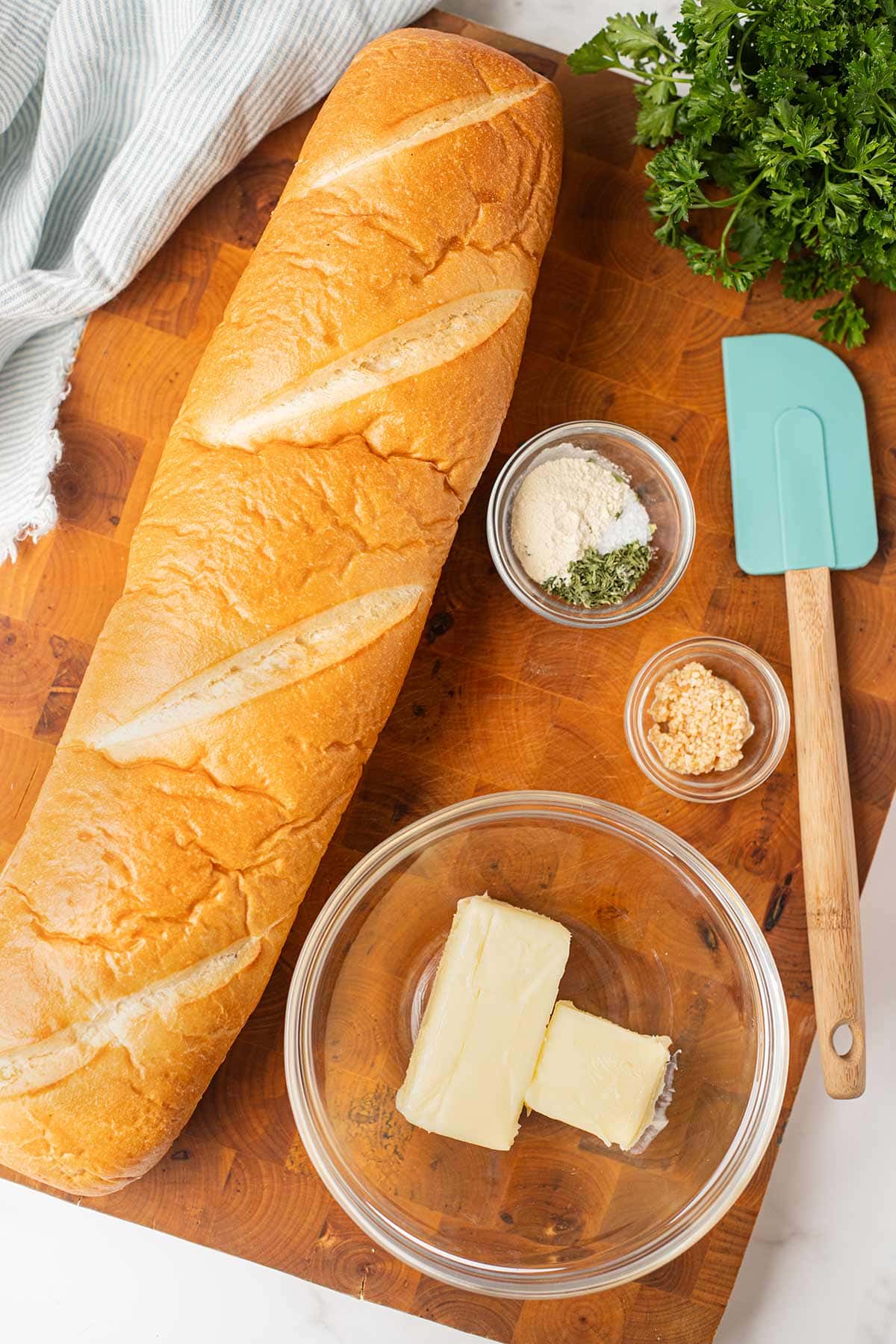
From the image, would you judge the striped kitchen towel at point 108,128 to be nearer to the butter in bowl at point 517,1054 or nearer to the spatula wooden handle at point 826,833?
the butter in bowl at point 517,1054

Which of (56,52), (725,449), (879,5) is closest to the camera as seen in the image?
(879,5)

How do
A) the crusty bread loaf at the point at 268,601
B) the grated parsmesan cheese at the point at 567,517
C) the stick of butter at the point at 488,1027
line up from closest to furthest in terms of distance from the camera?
the crusty bread loaf at the point at 268,601
the stick of butter at the point at 488,1027
the grated parsmesan cheese at the point at 567,517

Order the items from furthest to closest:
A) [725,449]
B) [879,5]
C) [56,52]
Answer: [725,449] < [56,52] < [879,5]

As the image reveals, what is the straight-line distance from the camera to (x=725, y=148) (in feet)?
5.40

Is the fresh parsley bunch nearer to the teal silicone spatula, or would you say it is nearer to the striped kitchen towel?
the teal silicone spatula

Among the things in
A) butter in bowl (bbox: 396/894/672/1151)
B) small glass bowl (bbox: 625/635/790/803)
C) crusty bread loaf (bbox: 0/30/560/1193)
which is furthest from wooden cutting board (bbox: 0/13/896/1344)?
butter in bowl (bbox: 396/894/672/1151)

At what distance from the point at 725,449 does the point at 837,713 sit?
50 cm

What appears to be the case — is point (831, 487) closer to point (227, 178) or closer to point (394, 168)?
point (394, 168)

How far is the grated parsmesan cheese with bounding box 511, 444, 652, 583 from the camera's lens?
1614 millimetres

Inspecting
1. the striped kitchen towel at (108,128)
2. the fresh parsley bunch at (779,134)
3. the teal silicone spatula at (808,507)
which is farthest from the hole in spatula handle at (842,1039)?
the striped kitchen towel at (108,128)

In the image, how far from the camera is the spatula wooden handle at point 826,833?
63.1 inches

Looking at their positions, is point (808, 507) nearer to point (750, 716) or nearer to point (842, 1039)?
point (750, 716)

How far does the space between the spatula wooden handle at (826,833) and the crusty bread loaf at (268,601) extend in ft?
2.05

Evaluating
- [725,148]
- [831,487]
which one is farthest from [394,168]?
[831,487]
